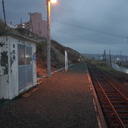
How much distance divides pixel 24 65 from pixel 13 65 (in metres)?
1.60

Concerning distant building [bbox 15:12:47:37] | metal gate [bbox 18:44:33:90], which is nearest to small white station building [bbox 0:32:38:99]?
metal gate [bbox 18:44:33:90]

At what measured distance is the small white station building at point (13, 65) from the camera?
748 centimetres

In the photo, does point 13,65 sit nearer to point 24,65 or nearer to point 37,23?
point 24,65

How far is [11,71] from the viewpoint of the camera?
25.0ft

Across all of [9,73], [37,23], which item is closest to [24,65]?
[9,73]

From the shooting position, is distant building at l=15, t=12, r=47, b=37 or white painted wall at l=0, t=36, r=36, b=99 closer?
white painted wall at l=0, t=36, r=36, b=99

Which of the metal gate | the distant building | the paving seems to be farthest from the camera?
the distant building

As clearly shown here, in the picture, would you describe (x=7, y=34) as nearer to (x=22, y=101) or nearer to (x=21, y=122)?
(x=22, y=101)

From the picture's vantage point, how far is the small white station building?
7484mm

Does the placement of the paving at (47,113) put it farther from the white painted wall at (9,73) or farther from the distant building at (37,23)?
the distant building at (37,23)

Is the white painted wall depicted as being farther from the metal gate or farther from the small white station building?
the metal gate

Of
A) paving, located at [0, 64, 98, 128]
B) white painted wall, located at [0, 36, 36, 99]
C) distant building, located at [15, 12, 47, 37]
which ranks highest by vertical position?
distant building, located at [15, 12, 47, 37]

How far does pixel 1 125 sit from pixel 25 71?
4823 mm

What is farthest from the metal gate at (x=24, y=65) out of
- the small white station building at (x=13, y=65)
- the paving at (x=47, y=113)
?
the paving at (x=47, y=113)
